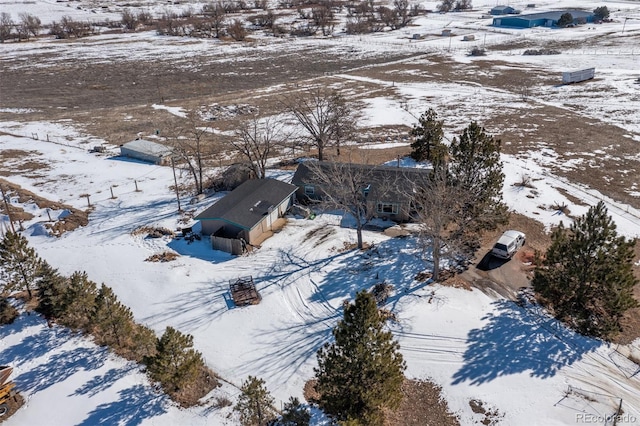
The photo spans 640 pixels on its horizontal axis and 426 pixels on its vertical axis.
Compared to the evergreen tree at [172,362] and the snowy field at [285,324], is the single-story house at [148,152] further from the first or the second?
the evergreen tree at [172,362]

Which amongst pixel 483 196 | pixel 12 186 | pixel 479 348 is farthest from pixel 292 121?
pixel 479 348

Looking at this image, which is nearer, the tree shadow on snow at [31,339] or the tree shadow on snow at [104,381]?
the tree shadow on snow at [104,381]

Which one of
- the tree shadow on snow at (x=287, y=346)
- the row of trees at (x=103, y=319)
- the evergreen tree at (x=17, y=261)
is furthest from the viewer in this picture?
the evergreen tree at (x=17, y=261)

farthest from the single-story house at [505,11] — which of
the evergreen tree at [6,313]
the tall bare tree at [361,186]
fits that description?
the evergreen tree at [6,313]

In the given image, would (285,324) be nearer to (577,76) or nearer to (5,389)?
(5,389)

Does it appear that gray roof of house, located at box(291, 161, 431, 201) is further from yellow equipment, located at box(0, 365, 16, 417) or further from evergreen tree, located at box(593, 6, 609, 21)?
evergreen tree, located at box(593, 6, 609, 21)

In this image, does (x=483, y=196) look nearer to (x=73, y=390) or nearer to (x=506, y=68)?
(x=73, y=390)
